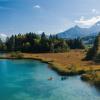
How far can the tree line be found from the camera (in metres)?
157

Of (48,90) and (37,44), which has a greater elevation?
(37,44)

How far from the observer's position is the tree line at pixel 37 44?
516 feet

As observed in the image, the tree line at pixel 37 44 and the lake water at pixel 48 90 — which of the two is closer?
the lake water at pixel 48 90

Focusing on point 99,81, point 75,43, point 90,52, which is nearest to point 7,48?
point 75,43

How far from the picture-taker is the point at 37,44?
15938 centimetres

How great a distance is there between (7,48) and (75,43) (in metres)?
47.7

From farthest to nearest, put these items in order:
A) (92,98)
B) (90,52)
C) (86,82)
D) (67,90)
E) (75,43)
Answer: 1. (75,43)
2. (90,52)
3. (86,82)
4. (67,90)
5. (92,98)

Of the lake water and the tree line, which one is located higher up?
the tree line

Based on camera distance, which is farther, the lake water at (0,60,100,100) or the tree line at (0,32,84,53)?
the tree line at (0,32,84,53)

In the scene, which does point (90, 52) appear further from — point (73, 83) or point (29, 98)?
point (29, 98)

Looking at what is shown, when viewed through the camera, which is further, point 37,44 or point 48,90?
point 37,44

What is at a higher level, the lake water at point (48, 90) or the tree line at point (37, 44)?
the tree line at point (37, 44)

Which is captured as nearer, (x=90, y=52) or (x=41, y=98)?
(x=41, y=98)

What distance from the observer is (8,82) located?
2441 inches
